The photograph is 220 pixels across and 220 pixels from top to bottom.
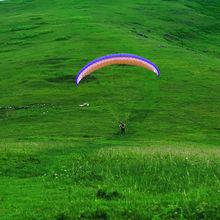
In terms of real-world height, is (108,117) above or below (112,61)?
below

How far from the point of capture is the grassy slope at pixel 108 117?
56.9ft

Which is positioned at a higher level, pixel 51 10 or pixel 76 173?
pixel 51 10

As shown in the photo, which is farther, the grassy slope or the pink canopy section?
the pink canopy section

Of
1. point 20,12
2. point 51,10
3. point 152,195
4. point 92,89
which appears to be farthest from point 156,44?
point 152,195

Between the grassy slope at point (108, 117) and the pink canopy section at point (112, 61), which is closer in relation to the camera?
the grassy slope at point (108, 117)

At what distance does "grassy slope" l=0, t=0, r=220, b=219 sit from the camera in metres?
17.3

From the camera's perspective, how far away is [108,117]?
5238cm

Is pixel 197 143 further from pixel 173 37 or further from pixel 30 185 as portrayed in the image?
pixel 173 37

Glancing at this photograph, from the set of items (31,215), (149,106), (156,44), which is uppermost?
(156,44)

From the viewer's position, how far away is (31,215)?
52.4 feet

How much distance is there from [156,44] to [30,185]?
83.2 metres

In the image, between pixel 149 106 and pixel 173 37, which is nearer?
pixel 149 106

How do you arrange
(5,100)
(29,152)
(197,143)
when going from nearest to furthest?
(29,152)
(197,143)
(5,100)

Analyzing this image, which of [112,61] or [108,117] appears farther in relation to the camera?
[108,117]
